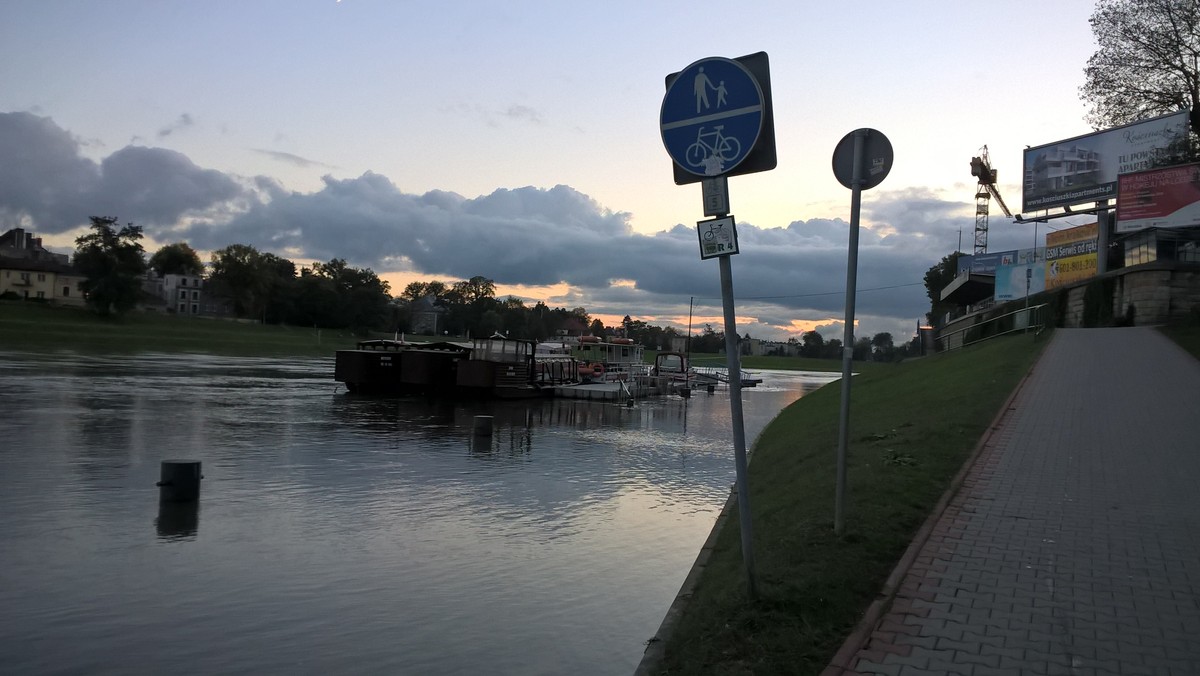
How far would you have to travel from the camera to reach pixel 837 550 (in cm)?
659

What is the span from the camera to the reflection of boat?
35.2m

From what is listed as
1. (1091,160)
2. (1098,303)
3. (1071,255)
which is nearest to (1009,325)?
(1098,303)

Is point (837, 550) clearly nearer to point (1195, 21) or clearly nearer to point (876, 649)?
point (876, 649)

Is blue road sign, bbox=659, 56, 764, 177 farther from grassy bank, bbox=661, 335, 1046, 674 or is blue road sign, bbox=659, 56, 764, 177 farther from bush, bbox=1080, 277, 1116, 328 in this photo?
bush, bbox=1080, 277, 1116, 328

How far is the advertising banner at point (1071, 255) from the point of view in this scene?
4500 centimetres

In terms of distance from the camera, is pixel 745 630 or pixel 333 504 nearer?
pixel 745 630

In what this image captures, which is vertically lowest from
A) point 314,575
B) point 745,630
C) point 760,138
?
point 314,575

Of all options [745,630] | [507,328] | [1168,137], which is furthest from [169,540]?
[507,328]

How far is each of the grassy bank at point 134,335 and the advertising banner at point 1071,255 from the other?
56751 mm

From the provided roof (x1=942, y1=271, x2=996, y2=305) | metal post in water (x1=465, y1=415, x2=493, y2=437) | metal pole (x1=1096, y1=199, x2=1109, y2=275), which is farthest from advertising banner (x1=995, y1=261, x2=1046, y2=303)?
metal post in water (x1=465, y1=415, x2=493, y2=437)

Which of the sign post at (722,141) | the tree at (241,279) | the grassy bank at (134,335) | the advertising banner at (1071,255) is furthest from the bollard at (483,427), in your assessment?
the tree at (241,279)

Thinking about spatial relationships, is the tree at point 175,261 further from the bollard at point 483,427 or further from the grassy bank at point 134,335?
the bollard at point 483,427

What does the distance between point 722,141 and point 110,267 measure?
81.7 m

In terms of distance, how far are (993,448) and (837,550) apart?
6.02 m
